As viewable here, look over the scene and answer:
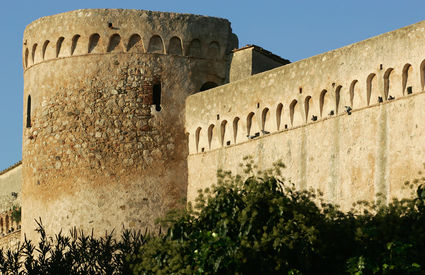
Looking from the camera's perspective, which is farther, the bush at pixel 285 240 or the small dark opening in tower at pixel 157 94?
the small dark opening in tower at pixel 157 94

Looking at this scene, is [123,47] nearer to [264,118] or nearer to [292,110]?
[264,118]

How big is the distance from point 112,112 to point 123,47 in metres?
1.46

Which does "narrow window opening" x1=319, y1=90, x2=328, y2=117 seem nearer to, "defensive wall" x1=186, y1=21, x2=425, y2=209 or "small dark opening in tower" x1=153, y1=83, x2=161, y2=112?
"defensive wall" x1=186, y1=21, x2=425, y2=209

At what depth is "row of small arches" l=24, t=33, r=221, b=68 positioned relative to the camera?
2195 centimetres

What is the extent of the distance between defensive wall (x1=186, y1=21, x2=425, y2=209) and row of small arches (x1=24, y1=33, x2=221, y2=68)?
4.31ft

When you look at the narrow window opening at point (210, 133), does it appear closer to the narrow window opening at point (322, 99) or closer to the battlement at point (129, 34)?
the battlement at point (129, 34)

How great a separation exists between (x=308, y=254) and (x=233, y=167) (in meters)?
5.55

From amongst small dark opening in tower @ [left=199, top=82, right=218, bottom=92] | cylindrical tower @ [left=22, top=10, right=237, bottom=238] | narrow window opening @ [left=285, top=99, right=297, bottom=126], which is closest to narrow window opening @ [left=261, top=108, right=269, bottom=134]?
narrow window opening @ [left=285, top=99, right=297, bottom=126]

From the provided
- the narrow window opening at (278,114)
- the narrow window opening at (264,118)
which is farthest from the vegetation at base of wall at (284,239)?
the narrow window opening at (264,118)

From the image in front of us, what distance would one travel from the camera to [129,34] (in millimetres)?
21938

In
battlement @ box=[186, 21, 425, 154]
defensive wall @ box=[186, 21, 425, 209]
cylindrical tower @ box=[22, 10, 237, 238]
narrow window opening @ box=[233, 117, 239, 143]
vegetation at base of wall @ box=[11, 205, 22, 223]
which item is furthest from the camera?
vegetation at base of wall @ box=[11, 205, 22, 223]

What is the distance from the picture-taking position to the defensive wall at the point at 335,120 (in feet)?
55.0

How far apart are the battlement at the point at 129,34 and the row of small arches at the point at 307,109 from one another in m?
1.99

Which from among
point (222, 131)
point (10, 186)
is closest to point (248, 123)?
point (222, 131)
